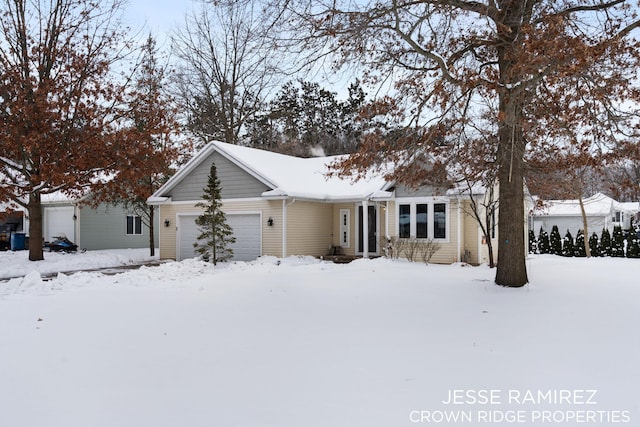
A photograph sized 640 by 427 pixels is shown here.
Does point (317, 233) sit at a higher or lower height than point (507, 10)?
lower

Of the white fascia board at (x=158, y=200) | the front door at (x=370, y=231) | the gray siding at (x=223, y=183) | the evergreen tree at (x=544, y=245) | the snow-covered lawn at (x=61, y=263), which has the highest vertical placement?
the gray siding at (x=223, y=183)

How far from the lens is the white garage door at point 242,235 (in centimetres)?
1892

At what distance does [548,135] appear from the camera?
11.5m

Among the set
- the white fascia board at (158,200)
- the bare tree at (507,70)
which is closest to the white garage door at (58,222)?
the white fascia board at (158,200)

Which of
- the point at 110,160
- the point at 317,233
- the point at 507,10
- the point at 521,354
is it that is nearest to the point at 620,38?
the point at 507,10

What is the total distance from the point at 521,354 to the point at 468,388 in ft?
4.69

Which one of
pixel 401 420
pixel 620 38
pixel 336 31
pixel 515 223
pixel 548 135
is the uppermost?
pixel 336 31

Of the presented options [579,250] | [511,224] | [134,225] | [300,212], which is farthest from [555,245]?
[134,225]

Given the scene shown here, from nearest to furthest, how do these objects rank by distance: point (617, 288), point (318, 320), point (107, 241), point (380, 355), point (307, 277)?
1. point (380, 355)
2. point (318, 320)
3. point (617, 288)
4. point (307, 277)
5. point (107, 241)

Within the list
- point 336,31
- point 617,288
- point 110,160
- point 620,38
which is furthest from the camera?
point 110,160

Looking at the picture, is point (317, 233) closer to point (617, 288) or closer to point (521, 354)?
point (617, 288)

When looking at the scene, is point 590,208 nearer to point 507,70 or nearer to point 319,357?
point 507,70

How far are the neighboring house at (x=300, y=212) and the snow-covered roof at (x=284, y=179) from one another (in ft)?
0.13

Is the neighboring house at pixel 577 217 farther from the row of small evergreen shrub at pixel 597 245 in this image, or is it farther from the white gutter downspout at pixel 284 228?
the white gutter downspout at pixel 284 228
